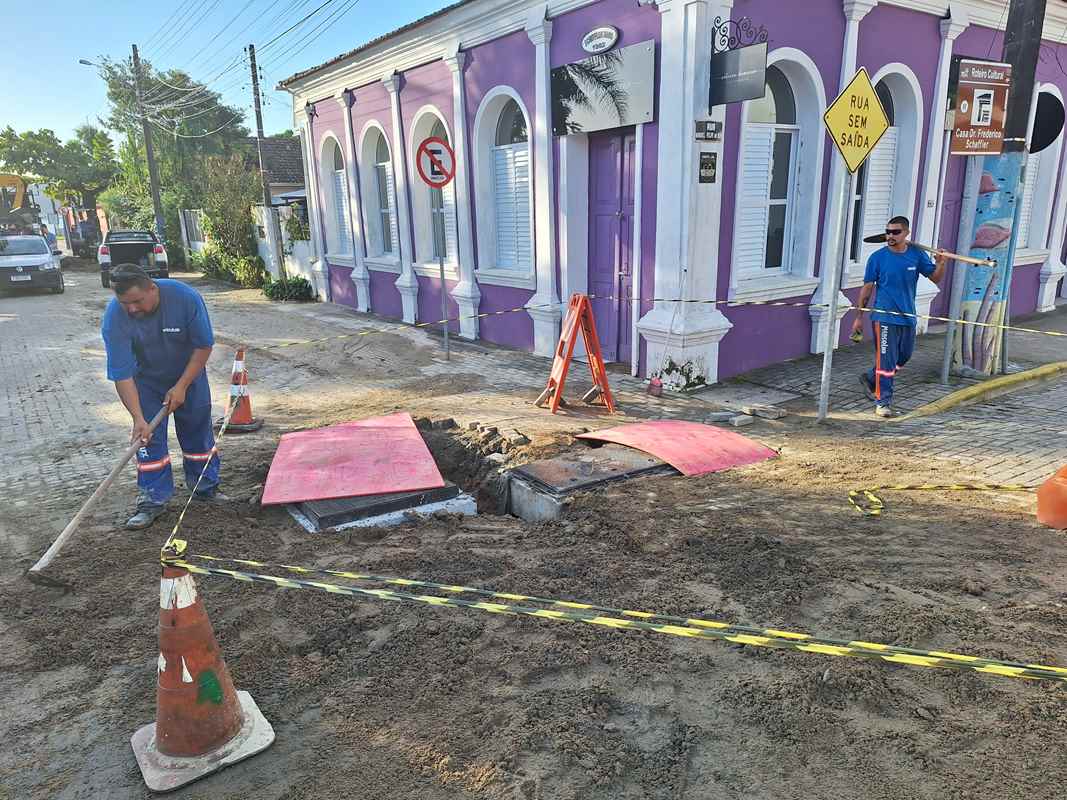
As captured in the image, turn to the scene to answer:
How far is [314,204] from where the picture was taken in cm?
1555

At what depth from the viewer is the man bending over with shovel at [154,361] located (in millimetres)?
4441

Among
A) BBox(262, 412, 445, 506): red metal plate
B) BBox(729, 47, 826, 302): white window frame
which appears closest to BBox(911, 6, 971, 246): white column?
BBox(729, 47, 826, 302): white window frame

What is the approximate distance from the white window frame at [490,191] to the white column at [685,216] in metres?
2.44

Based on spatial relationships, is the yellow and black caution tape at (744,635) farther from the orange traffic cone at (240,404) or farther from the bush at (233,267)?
the bush at (233,267)

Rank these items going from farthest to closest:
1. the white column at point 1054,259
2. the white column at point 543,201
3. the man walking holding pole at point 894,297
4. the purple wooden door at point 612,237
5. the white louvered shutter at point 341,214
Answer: the white louvered shutter at point 341,214, the white column at point 1054,259, the white column at point 543,201, the purple wooden door at point 612,237, the man walking holding pole at point 894,297

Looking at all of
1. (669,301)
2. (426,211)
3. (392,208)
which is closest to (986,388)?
(669,301)

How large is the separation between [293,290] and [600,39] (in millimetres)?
11216

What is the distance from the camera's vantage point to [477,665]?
2945 mm

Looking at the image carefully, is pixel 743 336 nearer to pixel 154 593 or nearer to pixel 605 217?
pixel 605 217

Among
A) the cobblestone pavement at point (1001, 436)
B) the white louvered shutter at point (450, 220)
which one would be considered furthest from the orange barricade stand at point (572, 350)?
the white louvered shutter at point (450, 220)

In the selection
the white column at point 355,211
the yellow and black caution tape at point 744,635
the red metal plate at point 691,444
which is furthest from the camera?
the white column at point 355,211

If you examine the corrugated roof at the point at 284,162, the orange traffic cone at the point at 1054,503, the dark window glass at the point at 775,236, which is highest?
the corrugated roof at the point at 284,162

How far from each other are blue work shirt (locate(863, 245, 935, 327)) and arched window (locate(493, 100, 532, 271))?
4.85m

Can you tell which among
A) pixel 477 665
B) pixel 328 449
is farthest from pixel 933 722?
pixel 328 449
